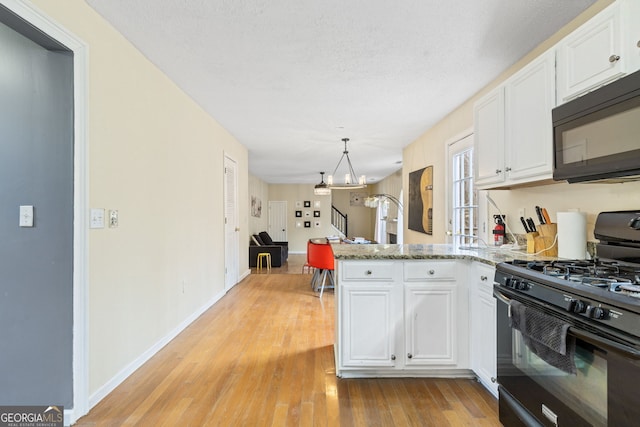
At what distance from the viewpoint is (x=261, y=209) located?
33.6 ft

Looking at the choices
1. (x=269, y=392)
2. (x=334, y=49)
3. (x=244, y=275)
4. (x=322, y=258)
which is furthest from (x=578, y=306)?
(x=244, y=275)

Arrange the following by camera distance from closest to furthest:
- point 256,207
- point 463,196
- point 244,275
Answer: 1. point 463,196
2. point 244,275
3. point 256,207

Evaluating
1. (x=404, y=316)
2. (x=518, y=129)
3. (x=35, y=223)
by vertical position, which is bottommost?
(x=404, y=316)

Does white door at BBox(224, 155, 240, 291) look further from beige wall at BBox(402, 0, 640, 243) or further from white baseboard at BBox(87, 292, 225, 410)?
beige wall at BBox(402, 0, 640, 243)

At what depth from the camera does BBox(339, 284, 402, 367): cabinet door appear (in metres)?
2.17

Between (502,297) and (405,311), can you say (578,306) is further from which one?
(405,311)

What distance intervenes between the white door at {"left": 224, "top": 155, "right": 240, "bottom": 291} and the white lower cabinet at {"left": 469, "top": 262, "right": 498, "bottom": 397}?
354cm

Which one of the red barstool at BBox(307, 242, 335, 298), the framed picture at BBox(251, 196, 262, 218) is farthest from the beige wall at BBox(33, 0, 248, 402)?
the framed picture at BBox(251, 196, 262, 218)

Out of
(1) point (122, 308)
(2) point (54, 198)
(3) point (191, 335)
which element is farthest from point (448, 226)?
(2) point (54, 198)

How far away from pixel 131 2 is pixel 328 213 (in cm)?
987

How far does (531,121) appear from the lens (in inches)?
77.8

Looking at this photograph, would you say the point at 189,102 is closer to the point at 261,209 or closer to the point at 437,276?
the point at 437,276

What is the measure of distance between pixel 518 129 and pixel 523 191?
691 mm

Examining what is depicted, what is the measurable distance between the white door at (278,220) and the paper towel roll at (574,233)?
993cm
